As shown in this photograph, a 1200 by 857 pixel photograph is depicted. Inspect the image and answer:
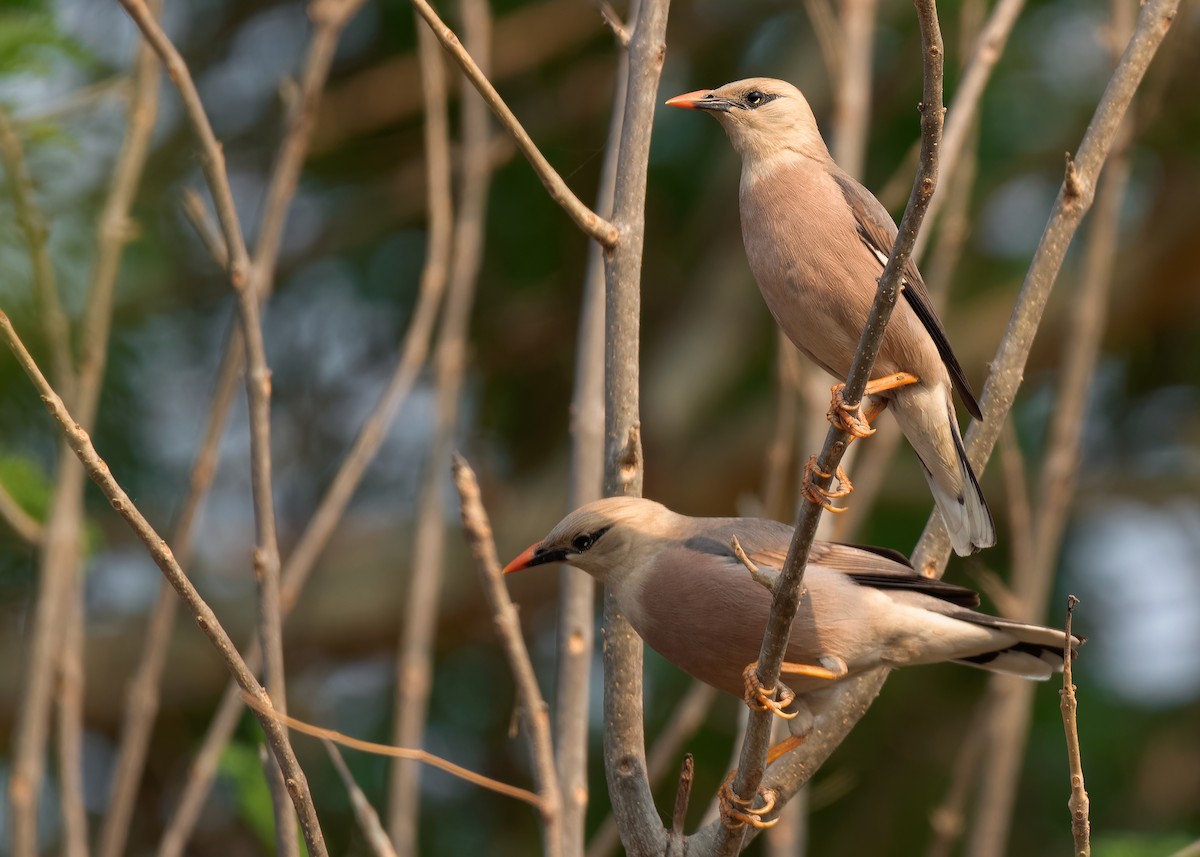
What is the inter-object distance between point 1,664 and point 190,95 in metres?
4.51

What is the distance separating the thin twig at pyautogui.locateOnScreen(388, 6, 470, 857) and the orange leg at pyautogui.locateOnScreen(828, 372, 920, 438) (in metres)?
1.54

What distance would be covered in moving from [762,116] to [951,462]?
1.18 metres

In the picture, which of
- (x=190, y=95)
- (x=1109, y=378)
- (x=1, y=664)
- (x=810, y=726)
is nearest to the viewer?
(x=190, y=95)

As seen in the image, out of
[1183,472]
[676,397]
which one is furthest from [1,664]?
[1183,472]

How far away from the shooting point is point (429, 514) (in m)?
4.61

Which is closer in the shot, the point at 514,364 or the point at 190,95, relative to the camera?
the point at 190,95

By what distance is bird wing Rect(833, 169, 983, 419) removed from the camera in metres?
3.74

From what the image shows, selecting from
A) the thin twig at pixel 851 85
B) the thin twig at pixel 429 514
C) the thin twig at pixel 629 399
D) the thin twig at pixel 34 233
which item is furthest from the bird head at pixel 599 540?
the thin twig at pixel 851 85

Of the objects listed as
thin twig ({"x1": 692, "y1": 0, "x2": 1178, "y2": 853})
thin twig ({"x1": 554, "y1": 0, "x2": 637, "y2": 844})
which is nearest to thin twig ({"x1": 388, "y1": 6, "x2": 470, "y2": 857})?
thin twig ({"x1": 554, "y1": 0, "x2": 637, "y2": 844})

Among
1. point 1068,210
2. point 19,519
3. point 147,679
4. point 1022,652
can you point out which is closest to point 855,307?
point 1068,210

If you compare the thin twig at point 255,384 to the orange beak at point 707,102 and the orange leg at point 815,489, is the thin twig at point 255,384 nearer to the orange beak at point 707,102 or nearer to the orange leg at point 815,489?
the orange leg at point 815,489

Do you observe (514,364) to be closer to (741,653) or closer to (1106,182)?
(1106,182)

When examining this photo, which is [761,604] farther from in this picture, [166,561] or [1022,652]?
[166,561]

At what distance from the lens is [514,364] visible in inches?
310
